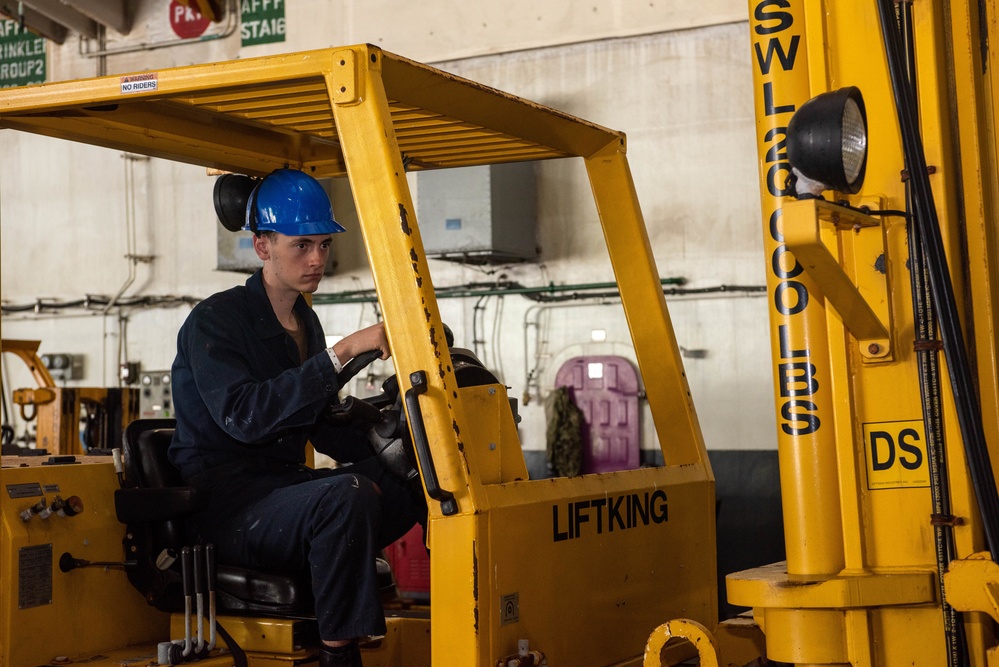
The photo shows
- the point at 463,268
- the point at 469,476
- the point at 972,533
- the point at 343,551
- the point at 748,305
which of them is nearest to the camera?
Result: the point at 972,533

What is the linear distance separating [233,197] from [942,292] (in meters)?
2.44

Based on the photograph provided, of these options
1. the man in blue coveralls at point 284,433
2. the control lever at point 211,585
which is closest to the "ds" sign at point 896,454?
the man in blue coveralls at point 284,433

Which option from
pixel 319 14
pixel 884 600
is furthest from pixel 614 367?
pixel 884 600

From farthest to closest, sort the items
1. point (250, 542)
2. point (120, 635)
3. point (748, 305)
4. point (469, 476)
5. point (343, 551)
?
point (748, 305)
point (120, 635)
point (250, 542)
point (343, 551)
point (469, 476)

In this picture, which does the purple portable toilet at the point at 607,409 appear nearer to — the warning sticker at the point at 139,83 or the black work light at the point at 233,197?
the black work light at the point at 233,197

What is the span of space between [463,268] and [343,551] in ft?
21.6

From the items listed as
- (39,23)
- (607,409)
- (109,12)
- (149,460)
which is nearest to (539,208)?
(607,409)

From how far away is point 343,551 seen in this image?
10.5 ft

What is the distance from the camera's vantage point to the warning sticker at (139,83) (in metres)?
3.13

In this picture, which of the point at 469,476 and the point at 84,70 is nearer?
the point at 469,476

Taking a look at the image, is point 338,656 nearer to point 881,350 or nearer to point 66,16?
point 881,350

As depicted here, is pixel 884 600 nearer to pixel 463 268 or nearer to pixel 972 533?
pixel 972 533

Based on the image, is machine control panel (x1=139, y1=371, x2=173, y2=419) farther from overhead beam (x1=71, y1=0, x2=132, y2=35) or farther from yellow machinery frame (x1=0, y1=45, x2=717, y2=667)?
yellow machinery frame (x1=0, y1=45, x2=717, y2=667)

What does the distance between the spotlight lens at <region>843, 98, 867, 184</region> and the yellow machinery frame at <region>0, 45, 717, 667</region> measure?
1068mm
